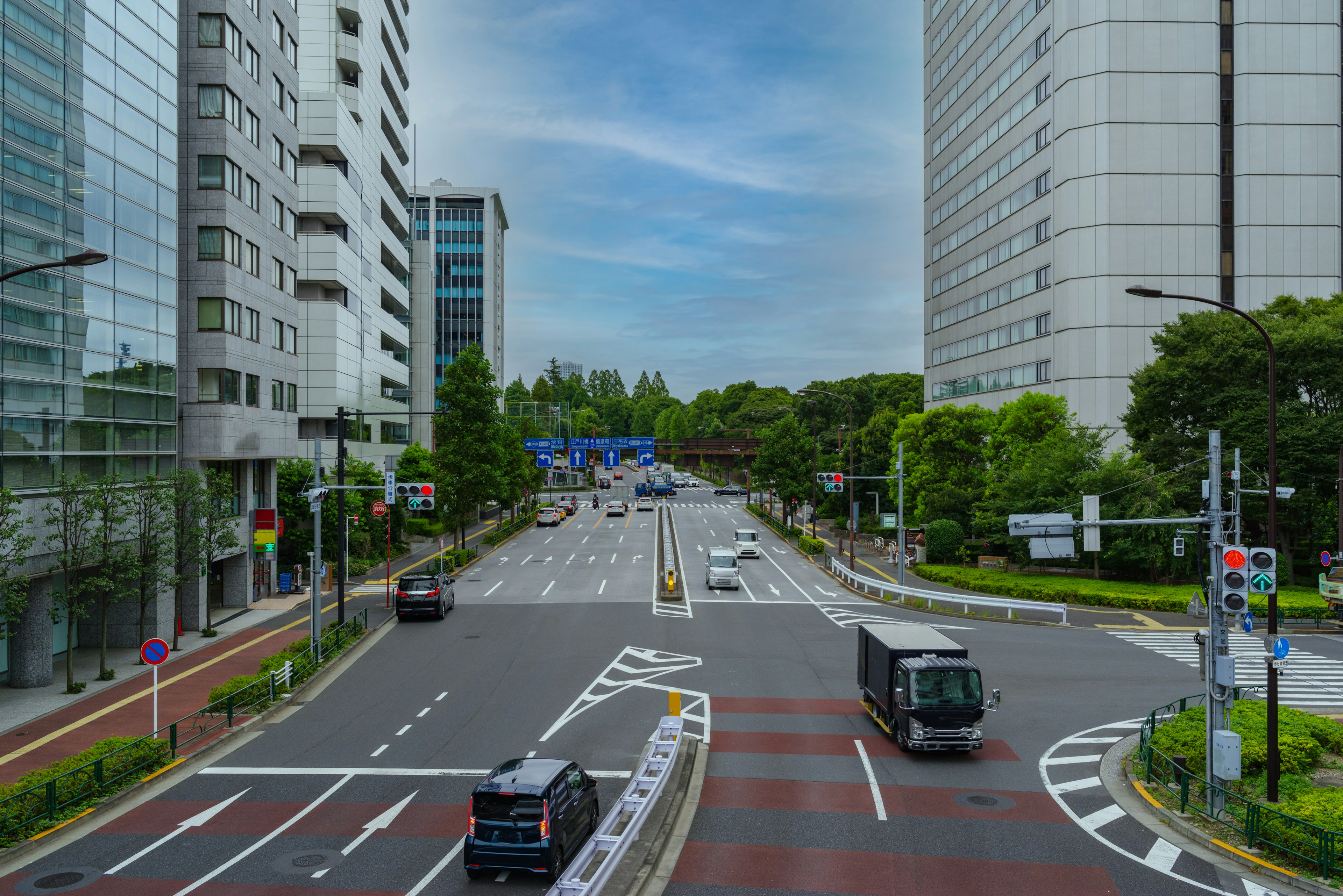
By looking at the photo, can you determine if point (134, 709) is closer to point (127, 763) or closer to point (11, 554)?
point (11, 554)

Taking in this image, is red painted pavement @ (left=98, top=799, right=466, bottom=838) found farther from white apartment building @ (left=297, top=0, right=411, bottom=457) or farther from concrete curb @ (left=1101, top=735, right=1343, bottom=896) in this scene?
white apartment building @ (left=297, top=0, right=411, bottom=457)

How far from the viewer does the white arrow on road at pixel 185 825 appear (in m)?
14.1

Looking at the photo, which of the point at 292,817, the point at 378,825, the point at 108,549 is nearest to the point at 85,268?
the point at 108,549

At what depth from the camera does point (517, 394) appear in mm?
171500

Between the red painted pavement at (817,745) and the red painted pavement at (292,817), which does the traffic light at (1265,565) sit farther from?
the red painted pavement at (292,817)

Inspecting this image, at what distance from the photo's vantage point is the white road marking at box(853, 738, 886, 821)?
16.2m

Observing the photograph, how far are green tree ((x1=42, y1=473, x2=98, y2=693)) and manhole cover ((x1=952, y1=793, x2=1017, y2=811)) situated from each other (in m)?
24.7

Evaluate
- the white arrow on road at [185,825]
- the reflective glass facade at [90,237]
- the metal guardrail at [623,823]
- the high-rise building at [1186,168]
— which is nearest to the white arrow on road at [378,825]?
the white arrow on road at [185,825]

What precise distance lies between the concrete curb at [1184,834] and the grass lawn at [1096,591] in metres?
22.6

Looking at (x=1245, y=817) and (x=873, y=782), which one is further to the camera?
(x=873, y=782)

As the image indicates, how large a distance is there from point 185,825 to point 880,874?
12.2 m

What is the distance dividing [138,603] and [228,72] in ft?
73.8

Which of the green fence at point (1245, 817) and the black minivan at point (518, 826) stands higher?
the black minivan at point (518, 826)

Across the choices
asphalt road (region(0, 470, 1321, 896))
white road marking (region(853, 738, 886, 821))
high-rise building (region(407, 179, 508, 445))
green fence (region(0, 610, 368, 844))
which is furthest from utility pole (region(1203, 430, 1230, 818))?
high-rise building (region(407, 179, 508, 445))
